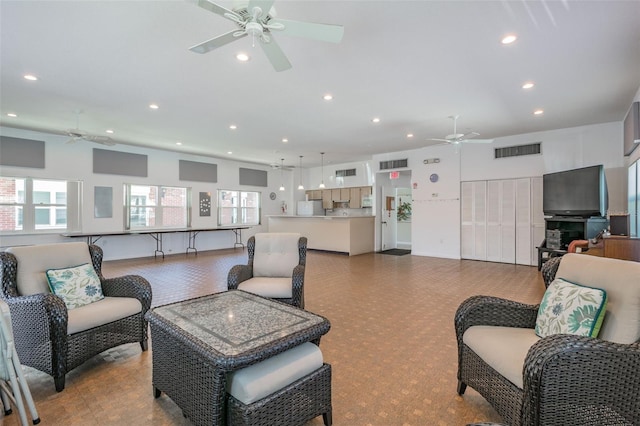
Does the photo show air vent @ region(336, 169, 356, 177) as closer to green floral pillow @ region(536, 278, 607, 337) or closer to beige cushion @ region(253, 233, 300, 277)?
beige cushion @ region(253, 233, 300, 277)

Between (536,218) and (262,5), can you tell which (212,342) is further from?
(536,218)

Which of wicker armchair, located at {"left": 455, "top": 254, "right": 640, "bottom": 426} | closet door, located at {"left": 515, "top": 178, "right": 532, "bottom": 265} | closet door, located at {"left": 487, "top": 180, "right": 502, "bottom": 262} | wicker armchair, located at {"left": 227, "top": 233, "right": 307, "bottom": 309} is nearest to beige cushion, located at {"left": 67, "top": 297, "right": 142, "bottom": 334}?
wicker armchair, located at {"left": 227, "top": 233, "right": 307, "bottom": 309}

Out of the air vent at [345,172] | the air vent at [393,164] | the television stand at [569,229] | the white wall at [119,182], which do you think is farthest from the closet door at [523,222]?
the white wall at [119,182]

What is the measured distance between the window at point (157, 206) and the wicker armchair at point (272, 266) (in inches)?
237

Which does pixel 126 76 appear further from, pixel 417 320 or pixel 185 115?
pixel 417 320

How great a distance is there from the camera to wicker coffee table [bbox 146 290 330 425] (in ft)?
4.74

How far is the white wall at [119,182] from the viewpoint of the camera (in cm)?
652

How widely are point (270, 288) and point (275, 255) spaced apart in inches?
20.4

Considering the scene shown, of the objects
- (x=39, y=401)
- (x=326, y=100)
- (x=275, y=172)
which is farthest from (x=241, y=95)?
(x=275, y=172)

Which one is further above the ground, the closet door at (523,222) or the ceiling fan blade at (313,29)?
the ceiling fan blade at (313,29)

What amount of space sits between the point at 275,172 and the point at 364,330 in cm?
897

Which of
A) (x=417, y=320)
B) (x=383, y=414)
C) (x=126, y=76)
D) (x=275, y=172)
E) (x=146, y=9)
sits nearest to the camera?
(x=383, y=414)

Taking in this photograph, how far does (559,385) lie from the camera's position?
1235 mm

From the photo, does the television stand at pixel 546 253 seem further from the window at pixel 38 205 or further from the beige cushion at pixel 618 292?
the window at pixel 38 205
